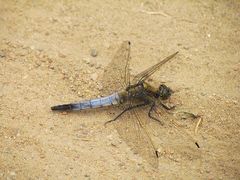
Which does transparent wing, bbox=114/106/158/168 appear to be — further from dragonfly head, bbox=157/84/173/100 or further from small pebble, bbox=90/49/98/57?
small pebble, bbox=90/49/98/57

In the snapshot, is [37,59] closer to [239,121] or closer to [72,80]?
[72,80]

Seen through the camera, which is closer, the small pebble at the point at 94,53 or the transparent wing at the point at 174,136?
the transparent wing at the point at 174,136

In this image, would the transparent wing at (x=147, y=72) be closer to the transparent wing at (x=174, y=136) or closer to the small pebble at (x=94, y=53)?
the transparent wing at (x=174, y=136)

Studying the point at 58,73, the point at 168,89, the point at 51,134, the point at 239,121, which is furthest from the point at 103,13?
the point at 239,121

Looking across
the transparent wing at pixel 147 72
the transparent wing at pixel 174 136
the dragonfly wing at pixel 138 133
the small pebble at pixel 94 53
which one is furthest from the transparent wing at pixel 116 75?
the transparent wing at pixel 174 136

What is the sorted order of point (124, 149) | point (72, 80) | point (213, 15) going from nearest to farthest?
1. point (124, 149)
2. point (72, 80)
3. point (213, 15)

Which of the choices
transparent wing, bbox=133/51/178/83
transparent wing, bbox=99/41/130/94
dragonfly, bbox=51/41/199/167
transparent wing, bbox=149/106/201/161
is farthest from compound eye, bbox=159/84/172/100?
transparent wing, bbox=99/41/130/94

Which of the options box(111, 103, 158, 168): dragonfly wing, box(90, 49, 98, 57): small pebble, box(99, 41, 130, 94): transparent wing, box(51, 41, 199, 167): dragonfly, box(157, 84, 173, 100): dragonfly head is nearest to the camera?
box(111, 103, 158, 168): dragonfly wing
